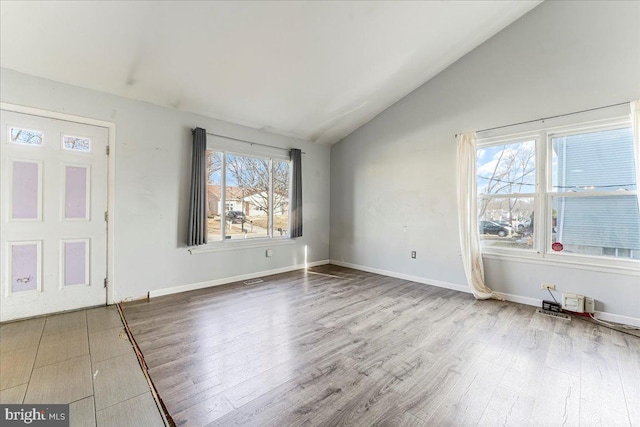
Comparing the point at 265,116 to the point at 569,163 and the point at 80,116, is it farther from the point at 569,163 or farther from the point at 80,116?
the point at 569,163

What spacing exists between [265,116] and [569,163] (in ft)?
13.5

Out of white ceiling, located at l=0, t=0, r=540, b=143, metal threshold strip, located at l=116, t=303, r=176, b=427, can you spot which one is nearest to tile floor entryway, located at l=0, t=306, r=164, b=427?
metal threshold strip, located at l=116, t=303, r=176, b=427

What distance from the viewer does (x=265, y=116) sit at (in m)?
4.25

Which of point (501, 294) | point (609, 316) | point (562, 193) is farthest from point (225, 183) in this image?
point (609, 316)

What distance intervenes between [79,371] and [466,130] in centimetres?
493

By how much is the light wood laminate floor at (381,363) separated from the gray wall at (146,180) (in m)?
0.48

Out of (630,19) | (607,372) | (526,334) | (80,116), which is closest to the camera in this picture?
(607,372)

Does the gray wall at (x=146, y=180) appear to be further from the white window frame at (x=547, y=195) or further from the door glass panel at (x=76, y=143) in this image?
the white window frame at (x=547, y=195)

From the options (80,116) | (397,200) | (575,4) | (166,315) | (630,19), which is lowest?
(166,315)

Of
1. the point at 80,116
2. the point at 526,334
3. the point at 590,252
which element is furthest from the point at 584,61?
the point at 80,116

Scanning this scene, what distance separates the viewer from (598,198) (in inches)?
121

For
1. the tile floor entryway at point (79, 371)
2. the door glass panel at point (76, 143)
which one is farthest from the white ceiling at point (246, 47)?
the tile floor entryway at point (79, 371)

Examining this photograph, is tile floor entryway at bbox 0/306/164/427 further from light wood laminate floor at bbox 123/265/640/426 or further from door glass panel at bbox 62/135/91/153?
door glass panel at bbox 62/135/91/153

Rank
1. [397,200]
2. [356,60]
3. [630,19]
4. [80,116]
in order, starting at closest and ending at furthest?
[630,19] < [80,116] < [356,60] < [397,200]
